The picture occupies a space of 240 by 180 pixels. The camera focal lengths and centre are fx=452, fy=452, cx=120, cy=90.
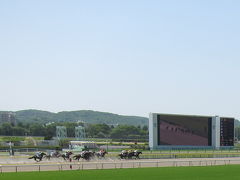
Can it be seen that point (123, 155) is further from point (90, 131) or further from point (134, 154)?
point (90, 131)

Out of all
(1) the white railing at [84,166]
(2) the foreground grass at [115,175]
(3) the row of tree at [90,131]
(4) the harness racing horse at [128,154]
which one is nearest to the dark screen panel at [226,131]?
(1) the white railing at [84,166]

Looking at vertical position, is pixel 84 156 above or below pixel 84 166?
above

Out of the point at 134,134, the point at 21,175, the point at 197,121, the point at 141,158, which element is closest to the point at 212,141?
the point at 197,121

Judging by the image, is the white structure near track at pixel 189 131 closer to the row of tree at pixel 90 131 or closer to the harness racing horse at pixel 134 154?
the harness racing horse at pixel 134 154

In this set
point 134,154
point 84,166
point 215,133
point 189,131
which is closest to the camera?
point 84,166

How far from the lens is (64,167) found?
3497cm

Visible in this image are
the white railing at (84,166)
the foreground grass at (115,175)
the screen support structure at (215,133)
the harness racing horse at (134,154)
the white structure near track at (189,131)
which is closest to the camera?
the foreground grass at (115,175)

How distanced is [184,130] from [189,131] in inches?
40.6

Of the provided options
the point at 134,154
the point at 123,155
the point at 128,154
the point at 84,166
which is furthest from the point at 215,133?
the point at 84,166

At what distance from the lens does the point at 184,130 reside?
63.2m

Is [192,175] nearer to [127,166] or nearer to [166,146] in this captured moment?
[127,166]

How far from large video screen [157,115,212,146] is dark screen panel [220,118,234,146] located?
2284 mm

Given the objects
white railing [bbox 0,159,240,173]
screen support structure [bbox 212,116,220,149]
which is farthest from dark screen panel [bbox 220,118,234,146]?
white railing [bbox 0,159,240,173]

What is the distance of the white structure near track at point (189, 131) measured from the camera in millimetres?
61000
